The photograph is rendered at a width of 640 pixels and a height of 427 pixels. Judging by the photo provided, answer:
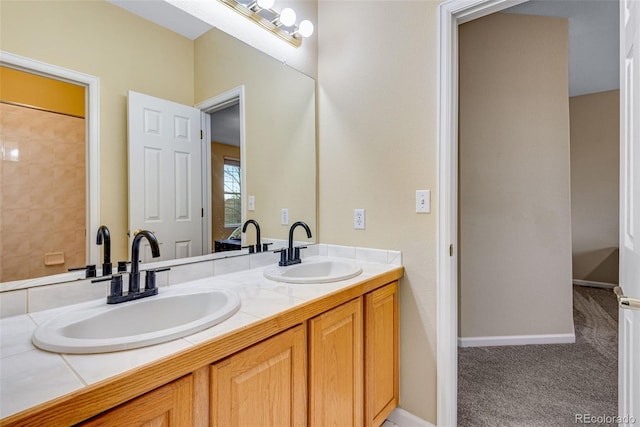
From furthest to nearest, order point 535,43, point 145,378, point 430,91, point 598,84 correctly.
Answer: point 598,84 < point 535,43 < point 430,91 < point 145,378

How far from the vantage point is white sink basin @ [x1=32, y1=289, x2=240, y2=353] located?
0.68 m

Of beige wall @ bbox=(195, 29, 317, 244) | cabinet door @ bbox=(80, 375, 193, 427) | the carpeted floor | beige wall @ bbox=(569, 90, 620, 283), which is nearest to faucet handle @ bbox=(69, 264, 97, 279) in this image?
cabinet door @ bbox=(80, 375, 193, 427)

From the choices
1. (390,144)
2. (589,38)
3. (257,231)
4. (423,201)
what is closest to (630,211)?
(423,201)

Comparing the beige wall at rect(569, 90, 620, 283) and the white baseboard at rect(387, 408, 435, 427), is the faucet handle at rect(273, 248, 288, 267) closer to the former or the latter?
the white baseboard at rect(387, 408, 435, 427)

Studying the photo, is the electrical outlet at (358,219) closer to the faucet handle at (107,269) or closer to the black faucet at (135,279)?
the black faucet at (135,279)

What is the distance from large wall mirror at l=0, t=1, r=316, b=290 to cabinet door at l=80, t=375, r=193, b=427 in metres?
0.61

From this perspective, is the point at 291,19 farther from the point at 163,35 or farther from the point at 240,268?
the point at 240,268

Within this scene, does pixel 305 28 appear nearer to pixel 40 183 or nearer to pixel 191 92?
pixel 191 92

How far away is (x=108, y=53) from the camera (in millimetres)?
1084

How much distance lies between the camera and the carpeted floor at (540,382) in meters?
1.63

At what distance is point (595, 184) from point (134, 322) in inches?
213

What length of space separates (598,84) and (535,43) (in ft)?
8.00

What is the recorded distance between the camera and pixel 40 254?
94 centimetres

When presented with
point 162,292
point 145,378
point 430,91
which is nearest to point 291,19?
point 430,91
